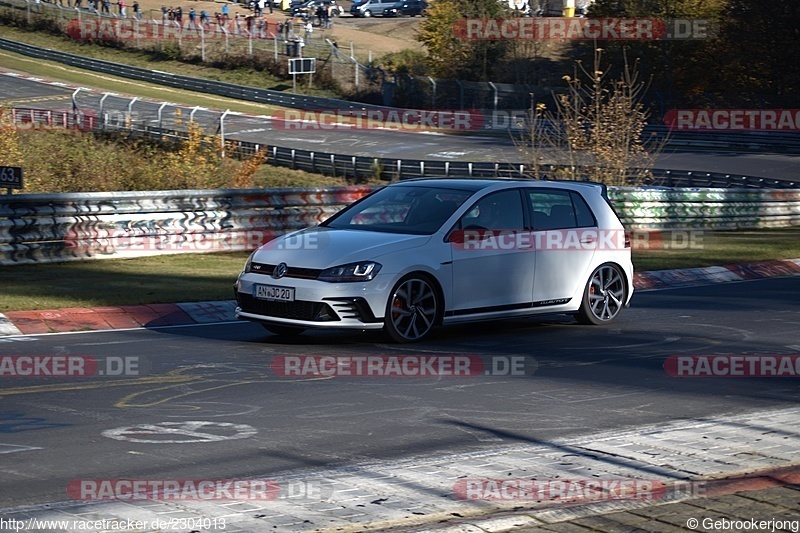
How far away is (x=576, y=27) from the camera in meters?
77.9

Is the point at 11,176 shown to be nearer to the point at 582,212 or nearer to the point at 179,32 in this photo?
the point at 582,212

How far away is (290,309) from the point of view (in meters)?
10.9

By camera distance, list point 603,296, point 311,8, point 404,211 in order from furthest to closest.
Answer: point 311,8 < point 603,296 < point 404,211

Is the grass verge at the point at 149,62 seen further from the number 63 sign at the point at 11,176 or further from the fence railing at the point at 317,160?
the number 63 sign at the point at 11,176

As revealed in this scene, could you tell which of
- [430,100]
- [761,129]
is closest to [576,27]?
[430,100]

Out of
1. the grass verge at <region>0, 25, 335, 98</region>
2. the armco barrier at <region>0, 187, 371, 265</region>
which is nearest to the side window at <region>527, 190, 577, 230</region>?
the armco barrier at <region>0, 187, 371, 265</region>

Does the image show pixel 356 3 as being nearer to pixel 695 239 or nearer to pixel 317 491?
pixel 695 239

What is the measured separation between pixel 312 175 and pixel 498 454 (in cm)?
3640
